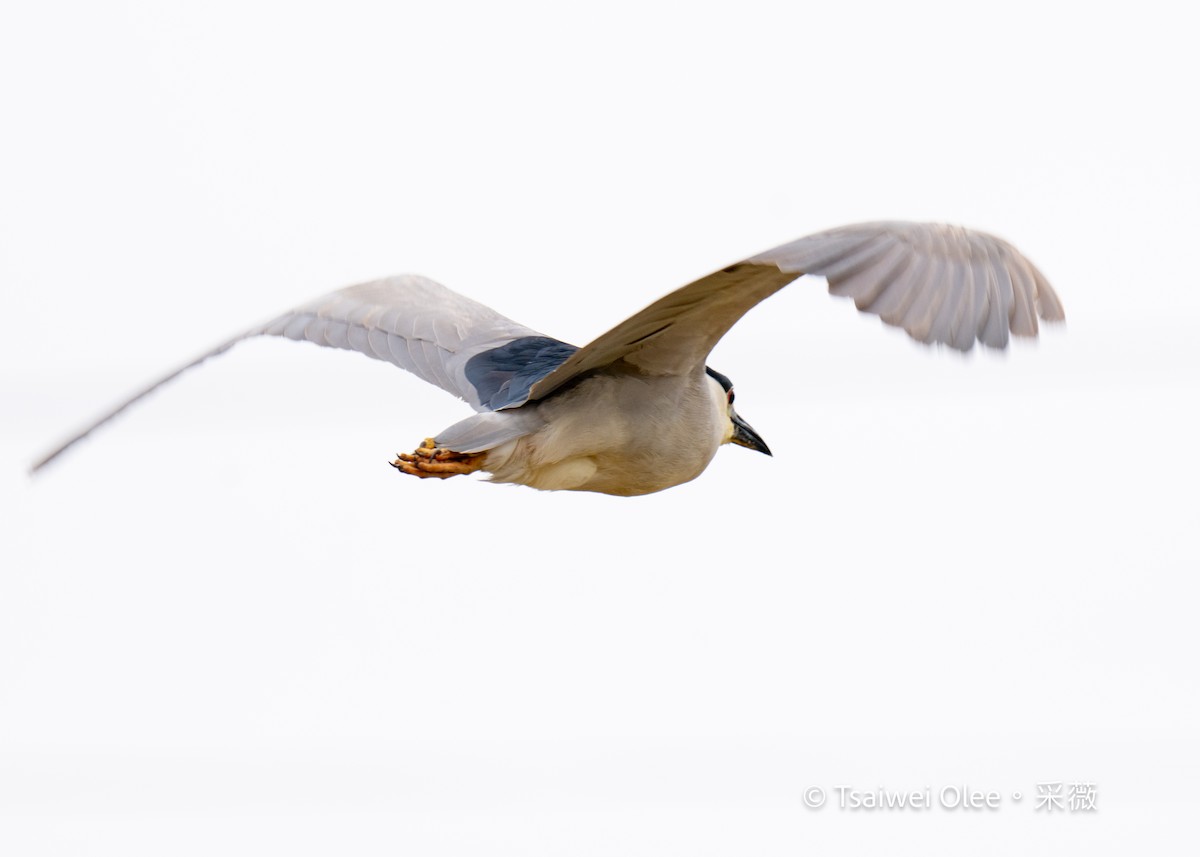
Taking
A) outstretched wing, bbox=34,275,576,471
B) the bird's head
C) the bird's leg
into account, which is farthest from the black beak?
the bird's leg

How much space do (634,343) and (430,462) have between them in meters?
0.70

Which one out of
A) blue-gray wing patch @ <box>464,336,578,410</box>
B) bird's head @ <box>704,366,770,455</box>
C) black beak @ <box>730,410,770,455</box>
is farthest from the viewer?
black beak @ <box>730,410,770,455</box>

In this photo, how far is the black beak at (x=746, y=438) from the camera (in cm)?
704

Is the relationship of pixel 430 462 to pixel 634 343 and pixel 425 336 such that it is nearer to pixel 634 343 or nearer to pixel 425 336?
pixel 634 343

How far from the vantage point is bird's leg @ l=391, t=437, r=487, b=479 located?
5164 millimetres

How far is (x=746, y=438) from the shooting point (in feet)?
23.2

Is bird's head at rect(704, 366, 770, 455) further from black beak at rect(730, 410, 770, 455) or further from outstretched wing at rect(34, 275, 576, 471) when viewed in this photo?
outstretched wing at rect(34, 275, 576, 471)

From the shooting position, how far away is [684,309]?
5.03 metres

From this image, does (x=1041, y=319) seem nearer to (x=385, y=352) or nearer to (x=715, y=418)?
(x=715, y=418)

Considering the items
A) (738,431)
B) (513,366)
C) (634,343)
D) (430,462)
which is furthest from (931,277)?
(738,431)

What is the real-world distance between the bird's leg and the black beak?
80.0 inches

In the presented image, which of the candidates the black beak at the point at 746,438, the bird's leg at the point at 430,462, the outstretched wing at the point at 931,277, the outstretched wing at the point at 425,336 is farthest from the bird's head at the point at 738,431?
the outstretched wing at the point at 931,277

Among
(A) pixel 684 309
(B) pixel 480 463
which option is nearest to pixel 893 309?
(A) pixel 684 309

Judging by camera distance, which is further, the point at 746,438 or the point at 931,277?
the point at 746,438
